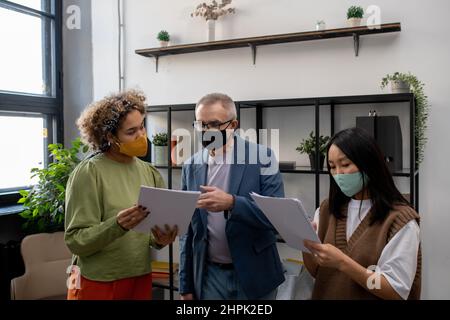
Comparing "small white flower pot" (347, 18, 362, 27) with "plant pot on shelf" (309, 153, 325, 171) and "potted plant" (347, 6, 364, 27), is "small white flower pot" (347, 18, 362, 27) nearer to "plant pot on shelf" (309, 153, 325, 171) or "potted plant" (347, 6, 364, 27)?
"potted plant" (347, 6, 364, 27)

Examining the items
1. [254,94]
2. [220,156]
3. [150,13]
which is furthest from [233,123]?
[150,13]

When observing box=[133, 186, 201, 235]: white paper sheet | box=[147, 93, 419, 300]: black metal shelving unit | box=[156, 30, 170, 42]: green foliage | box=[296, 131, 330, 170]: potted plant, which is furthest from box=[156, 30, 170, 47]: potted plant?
box=[133, 186, 201, 235]: white paper sheet

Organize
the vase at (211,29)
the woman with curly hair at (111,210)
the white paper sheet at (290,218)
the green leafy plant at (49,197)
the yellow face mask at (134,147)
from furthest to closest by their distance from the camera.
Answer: the vase at (211,29)
the green leafy plant at (49,197)
the yellow face mask at (134,147)
the woman with curly hair at (111,210)
the white paper sheet at (290,218)

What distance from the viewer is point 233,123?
1662mm

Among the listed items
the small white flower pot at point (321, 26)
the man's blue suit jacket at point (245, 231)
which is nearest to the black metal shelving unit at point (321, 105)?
the small white flower pot at point (321, 26)

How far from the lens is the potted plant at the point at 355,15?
7.79ft

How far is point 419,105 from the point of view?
2.26 metres

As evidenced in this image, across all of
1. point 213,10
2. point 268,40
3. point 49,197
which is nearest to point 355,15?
point 268,40

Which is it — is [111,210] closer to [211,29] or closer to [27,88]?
[211,29]

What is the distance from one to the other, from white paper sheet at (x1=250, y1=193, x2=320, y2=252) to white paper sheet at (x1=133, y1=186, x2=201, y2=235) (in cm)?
22

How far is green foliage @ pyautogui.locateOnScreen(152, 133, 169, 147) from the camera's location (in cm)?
290

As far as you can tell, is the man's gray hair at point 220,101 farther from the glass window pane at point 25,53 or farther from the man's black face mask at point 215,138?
the glass window pane at point 25,53

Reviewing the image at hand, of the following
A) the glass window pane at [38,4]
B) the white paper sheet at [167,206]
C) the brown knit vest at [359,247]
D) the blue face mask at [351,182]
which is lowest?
the brown knit vest at [359,247]

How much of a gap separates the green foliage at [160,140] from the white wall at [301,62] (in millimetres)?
313
